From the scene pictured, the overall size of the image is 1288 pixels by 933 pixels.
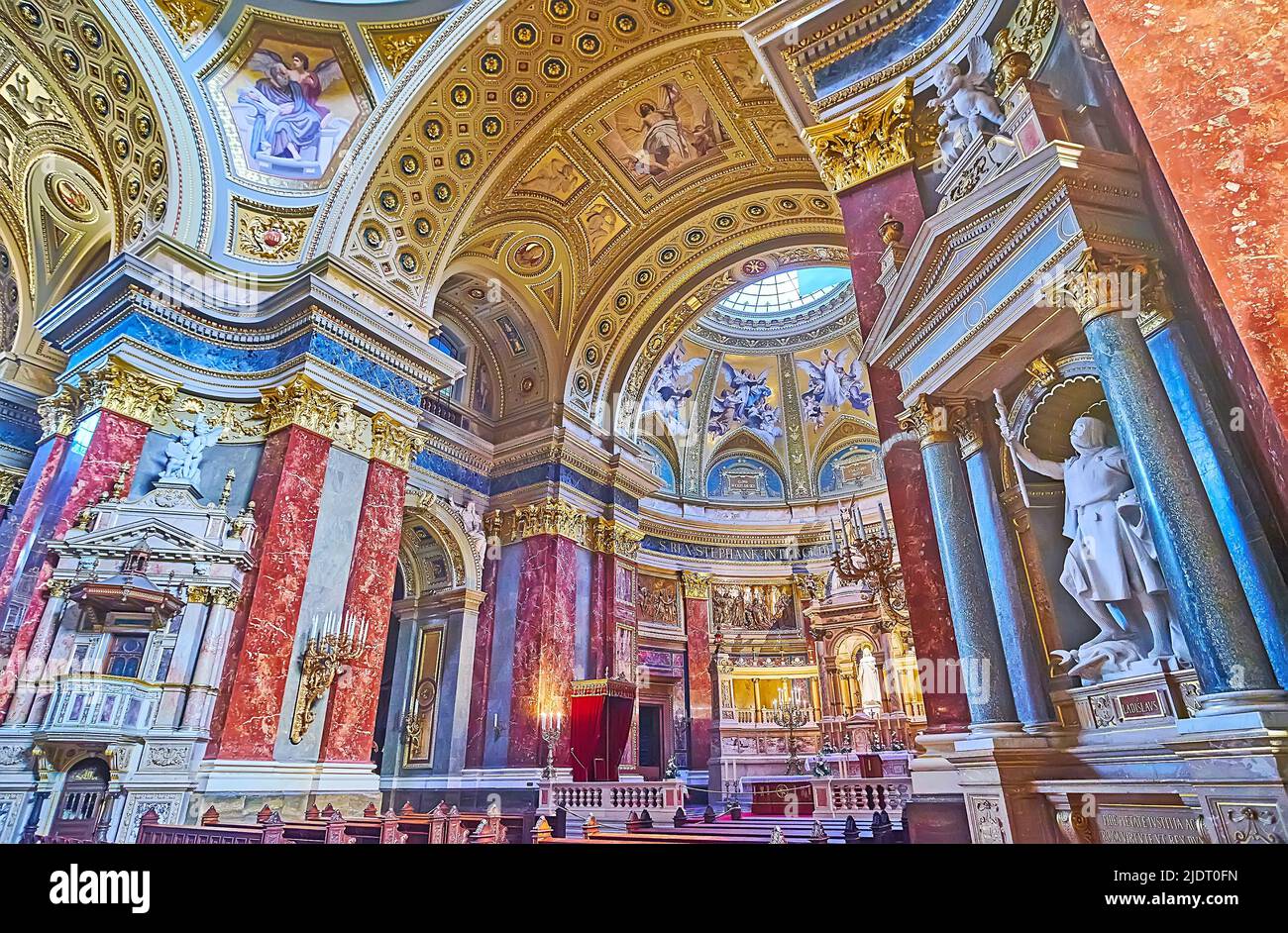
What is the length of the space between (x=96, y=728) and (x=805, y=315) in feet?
58.7

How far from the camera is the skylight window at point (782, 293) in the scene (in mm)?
20047

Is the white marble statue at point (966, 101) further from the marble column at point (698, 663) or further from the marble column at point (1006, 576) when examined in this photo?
the marble column at point (698, 663)

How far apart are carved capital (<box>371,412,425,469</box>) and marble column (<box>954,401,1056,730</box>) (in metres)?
7.36

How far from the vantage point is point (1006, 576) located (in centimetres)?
437

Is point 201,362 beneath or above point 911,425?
above

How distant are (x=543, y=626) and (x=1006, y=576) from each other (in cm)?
857

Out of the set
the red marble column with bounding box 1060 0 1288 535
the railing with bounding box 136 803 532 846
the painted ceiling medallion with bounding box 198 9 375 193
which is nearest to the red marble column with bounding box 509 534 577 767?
the railing with bounding box 136 803 532 846

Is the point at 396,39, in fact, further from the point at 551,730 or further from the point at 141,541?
the point at 551,730

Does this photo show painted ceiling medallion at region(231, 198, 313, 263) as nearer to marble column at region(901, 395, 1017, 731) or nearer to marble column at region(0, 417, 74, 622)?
marble column at region(0, 417, 74, 622)
